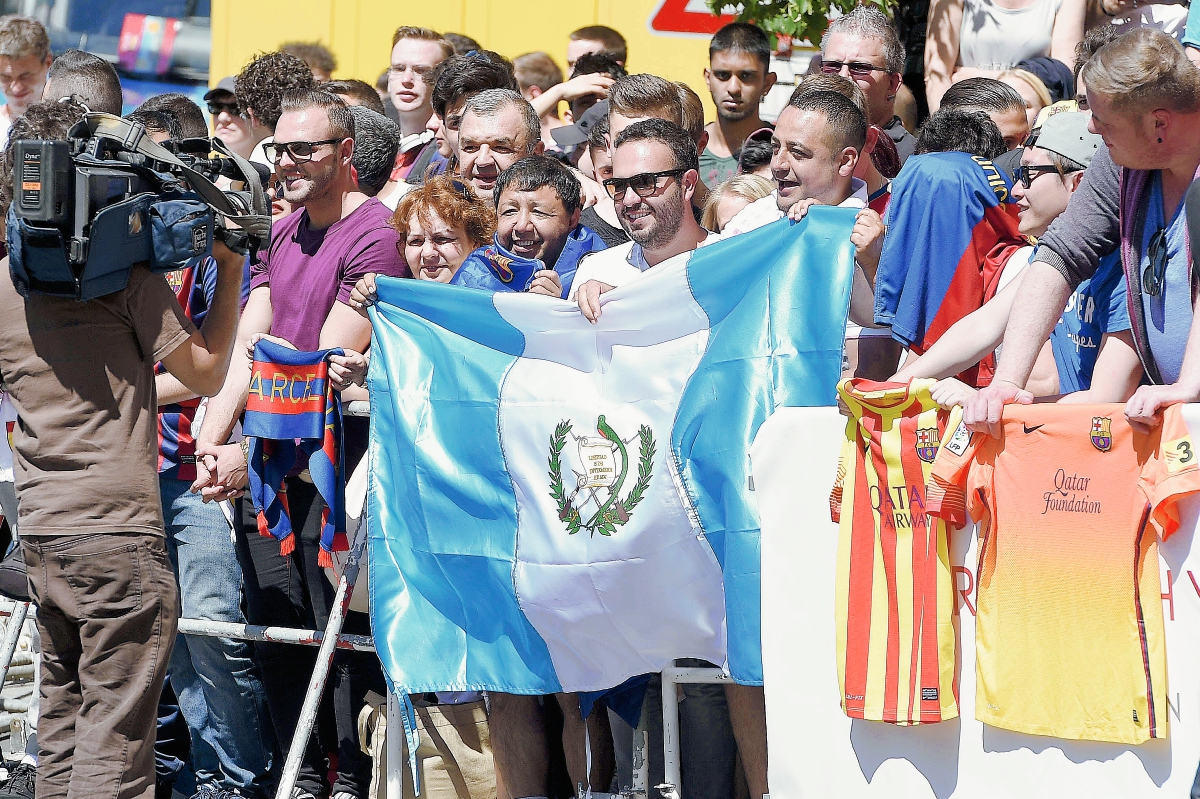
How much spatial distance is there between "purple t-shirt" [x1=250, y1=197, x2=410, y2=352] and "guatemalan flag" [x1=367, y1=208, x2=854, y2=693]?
0.58 meters

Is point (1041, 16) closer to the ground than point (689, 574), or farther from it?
farther from it

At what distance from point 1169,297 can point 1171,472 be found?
51 centimetres

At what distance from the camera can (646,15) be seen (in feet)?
36.3

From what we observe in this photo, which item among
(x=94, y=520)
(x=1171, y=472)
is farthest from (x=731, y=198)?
(x=94, y=520)

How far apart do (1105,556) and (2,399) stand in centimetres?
410

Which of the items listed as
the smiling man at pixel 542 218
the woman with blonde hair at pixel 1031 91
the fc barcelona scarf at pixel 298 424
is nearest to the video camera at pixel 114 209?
the fc barcelona scarf at pixel 298 424

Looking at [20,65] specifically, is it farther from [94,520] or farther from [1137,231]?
[1137,231]

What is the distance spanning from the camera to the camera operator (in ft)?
12.9

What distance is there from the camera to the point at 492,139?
565cm

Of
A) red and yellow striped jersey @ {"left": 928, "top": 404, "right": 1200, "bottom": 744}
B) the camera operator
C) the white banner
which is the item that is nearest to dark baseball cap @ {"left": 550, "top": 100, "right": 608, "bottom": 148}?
the camera operator

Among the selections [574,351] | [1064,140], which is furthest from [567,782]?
[1064,140]

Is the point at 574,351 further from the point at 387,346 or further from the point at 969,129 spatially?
the point at 969,129

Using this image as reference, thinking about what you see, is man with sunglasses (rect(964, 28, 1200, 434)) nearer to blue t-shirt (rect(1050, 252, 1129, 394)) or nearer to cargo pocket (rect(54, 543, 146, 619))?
blue t-shirt (rect(1050, 252, 1129, 394))

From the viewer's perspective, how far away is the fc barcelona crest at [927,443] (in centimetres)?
349
